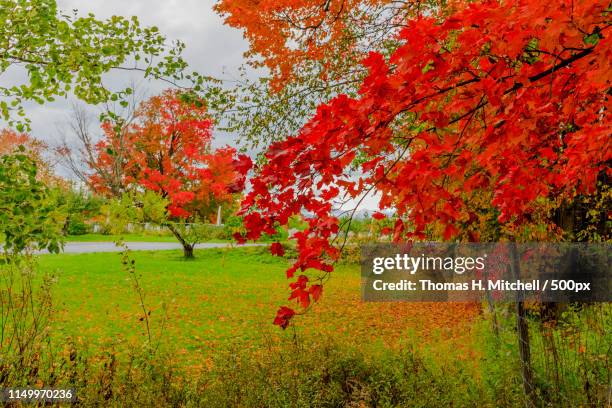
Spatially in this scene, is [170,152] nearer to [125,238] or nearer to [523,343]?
[125,238]

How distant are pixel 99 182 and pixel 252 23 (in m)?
21.4

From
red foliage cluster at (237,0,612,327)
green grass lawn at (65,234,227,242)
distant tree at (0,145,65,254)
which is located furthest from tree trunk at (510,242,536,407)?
green grass lawn at (65,234,227,242)

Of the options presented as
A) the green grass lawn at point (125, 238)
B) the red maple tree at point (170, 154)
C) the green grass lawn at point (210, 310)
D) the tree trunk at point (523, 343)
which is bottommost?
the green grass lawn at point (210, 310)

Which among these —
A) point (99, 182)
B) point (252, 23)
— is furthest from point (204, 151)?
point (252, 23)

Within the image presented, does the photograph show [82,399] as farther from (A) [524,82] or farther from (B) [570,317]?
(B) [570,317]

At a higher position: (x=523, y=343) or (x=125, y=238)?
(x=125, y=238)

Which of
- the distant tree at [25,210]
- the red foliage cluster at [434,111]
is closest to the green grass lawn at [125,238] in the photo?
the distant tree at [25,210]

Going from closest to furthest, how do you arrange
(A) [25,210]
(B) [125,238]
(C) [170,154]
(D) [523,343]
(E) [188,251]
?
(A) [25,210] < (D) [523,343] < (E) [188,251] < (C) [170,154] < (B) [125,238]

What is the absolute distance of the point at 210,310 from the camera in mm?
10078

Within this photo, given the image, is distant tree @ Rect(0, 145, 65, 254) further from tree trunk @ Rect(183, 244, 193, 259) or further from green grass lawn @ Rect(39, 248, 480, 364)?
tree trunk @ Rect(183, 244, 193, 259)

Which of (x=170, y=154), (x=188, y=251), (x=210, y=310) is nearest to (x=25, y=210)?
(x=210, y=310)

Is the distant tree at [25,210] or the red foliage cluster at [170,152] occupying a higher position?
the red foliage cluster at [170,152]

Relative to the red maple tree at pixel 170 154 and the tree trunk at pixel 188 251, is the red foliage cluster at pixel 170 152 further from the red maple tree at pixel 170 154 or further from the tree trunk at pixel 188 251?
the tree trunk at pixel 188 251

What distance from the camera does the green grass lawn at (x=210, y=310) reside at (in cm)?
766
